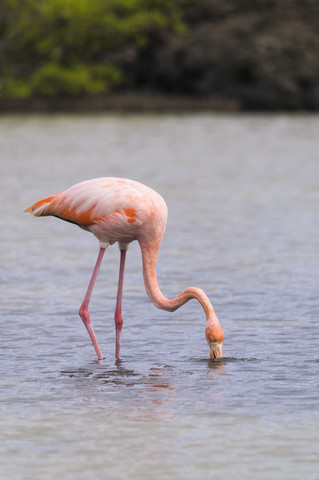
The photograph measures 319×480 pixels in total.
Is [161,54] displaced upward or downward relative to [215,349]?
upward

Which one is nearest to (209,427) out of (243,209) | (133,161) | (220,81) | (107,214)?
(107,214)

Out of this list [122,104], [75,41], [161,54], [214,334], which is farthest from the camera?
[161,54]

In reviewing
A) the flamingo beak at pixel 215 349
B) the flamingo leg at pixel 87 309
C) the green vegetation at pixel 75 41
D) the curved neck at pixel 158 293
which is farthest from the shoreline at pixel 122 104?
the flamingo beak at pixel 215 349

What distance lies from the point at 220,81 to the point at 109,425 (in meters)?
46.2

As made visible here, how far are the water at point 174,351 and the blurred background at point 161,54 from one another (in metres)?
30.4

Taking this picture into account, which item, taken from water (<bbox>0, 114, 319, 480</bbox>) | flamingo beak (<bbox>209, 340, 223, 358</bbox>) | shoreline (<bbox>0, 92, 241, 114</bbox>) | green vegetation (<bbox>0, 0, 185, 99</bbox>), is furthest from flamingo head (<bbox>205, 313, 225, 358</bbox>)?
green vegetation (<bbox>0, 0, 185, 99</bbox>)

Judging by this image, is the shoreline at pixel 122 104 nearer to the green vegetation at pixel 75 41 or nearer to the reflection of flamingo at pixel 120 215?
the green vegetation at pixel 75 41

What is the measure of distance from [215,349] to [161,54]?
149 ft

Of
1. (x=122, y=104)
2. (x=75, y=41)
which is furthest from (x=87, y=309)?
(x=75, y=41)

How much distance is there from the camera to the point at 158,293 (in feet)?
23.9

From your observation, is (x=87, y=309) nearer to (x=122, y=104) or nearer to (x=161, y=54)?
(x=122, y=104)

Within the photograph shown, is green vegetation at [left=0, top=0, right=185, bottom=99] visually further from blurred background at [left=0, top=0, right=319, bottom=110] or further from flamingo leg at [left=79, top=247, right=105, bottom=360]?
flamingo leg at [left=79, top=247, right=105, bottom=360]

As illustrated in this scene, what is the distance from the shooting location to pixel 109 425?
19.1 ft

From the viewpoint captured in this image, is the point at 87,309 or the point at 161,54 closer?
the point at 87,309
